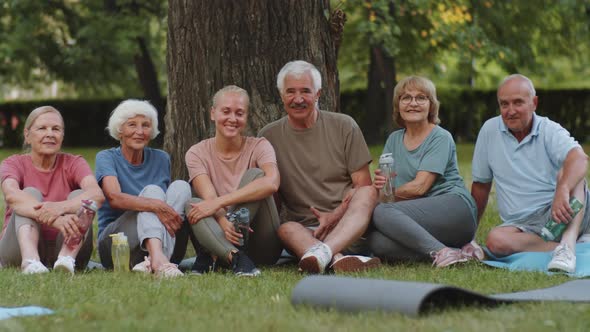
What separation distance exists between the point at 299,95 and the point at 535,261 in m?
1.98

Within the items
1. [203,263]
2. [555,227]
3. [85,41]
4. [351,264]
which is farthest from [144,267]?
[85,41]

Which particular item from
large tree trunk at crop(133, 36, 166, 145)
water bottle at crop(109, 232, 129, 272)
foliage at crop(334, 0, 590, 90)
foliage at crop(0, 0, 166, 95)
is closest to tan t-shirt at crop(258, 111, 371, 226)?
water bottle at crop(109, 232, 129, 272)

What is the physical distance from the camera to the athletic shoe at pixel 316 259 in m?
5.96

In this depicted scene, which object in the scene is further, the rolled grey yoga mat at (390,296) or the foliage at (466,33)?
the foliage at (466,33)

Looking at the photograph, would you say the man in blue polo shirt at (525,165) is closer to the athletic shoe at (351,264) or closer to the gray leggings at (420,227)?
the gray leggings at (420,227)

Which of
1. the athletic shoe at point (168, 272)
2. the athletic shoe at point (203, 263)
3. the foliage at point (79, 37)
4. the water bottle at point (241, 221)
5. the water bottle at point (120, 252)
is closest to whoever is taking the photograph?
the athletic shoe at point (168, 272)

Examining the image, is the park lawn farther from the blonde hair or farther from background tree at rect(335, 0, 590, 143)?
background tree at rect(335, 0, 590, 143)

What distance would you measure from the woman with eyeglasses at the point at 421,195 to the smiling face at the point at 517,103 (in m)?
0.47

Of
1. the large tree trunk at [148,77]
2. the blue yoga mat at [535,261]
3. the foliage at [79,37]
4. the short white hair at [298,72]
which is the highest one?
the foliage at [79,37]

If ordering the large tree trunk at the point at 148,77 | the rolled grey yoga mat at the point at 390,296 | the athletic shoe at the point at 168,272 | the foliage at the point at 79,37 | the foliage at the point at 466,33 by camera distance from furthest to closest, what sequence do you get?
1. the large tree trunk at the point at 148,77
2. the foliage at the point at 79,37
3. the foliage at the point at 466,33
4. the athletic shoe at the point at 168,272
5. the rolled grey yoga mat at the point at 390,296

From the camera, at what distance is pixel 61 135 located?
653 cm

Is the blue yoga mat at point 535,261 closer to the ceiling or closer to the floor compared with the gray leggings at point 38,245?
closer to the floor

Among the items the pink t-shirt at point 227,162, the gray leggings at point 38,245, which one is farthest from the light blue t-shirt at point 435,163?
the gray leggings at point 38,245

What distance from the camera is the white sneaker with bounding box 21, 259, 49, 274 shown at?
5.96m
